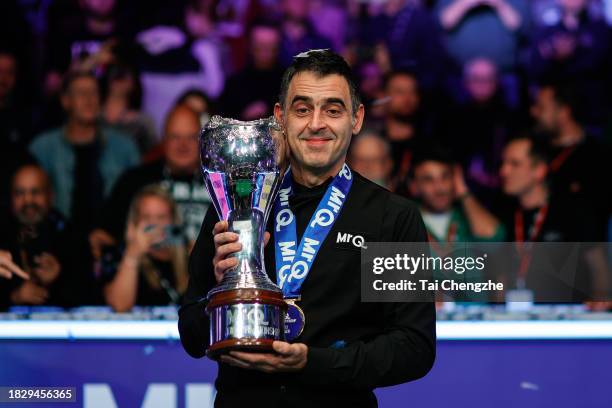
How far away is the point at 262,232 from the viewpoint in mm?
2385

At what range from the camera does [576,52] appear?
4.53 meters

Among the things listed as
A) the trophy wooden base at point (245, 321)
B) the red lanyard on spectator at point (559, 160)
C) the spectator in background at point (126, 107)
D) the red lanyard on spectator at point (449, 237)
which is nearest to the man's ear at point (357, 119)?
the trophy wooden base at point (245, 321)

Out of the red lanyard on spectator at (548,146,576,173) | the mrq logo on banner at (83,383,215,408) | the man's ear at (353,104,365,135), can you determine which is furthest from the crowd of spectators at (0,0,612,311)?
the man's ear at (353,104,365,135)

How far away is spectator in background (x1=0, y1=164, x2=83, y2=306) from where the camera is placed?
4402mm

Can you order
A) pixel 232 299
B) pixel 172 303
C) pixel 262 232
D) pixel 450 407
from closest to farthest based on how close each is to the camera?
pixel 232 299, pixel 262 232, pixel 450 407, pixel 172 303

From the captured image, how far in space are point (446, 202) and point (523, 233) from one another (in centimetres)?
34

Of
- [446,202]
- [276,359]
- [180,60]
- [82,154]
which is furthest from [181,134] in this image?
[276,359]

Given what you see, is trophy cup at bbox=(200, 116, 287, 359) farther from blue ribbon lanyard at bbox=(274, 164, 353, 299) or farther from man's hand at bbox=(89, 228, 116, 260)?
man's hand at bbox=(89, 228, 116, 260)

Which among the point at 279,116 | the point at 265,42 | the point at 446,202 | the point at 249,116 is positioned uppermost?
the point at 265,42

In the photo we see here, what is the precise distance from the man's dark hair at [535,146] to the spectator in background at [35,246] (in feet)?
6.34

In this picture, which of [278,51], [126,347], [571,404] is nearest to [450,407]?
[571,404]

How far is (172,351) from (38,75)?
1.41 metres

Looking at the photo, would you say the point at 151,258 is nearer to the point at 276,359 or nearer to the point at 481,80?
the point at 481,80

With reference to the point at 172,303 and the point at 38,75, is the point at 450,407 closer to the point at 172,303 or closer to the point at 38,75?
the point at 172,303
